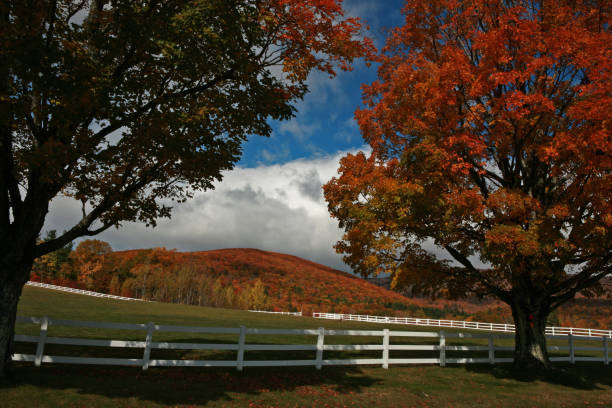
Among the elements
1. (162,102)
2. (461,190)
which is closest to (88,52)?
(162,102)

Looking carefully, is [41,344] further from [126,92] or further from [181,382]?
[126,92]

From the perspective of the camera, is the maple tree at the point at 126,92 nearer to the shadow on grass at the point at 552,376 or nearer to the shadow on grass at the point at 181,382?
the shadow on grass at the point at 181,382

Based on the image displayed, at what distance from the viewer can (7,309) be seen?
7.76 metres

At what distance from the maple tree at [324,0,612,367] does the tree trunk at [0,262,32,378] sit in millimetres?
8410

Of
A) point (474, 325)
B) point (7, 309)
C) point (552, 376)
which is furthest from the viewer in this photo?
point (474, 325)

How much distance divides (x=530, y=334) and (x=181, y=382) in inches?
446

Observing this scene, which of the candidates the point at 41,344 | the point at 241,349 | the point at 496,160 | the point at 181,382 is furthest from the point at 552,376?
the point at 41,344

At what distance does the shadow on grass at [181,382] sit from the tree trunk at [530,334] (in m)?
5.86

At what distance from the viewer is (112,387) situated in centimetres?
776

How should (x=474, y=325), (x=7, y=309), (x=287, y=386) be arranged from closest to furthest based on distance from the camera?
(x=7, y=309) → (x=287, y=386) → (x=474, y=325)

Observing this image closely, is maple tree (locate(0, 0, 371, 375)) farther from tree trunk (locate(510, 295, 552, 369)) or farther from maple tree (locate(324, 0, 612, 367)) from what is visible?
tree trunk (locate(510, 295, 552, 369))

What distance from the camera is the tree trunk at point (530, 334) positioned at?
41.4ft

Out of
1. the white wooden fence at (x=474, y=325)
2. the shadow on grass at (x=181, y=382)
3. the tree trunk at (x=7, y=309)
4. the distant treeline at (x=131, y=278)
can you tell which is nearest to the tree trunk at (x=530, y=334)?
the shadow on grass at (x=181, y=382)

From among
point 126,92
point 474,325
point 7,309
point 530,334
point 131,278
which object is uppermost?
point 126,92
